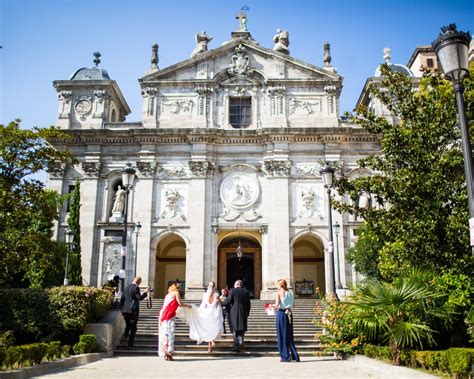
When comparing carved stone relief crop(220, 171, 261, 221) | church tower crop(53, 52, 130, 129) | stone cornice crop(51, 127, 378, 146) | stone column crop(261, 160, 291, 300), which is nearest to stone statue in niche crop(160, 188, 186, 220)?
carved stone relief crop(220, 171, 261, 221)

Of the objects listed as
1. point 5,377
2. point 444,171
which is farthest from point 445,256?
point 5,377

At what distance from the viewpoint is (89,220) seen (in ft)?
94.9

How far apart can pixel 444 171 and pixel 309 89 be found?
19.8 m

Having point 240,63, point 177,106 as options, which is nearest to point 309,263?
point 177,106

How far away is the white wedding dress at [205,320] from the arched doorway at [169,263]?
17.5 meters

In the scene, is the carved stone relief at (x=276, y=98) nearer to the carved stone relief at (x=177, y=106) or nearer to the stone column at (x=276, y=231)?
the stone column at (x=276, y=231)

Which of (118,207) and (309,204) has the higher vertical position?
(309,204)

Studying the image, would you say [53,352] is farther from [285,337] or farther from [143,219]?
[143,219]

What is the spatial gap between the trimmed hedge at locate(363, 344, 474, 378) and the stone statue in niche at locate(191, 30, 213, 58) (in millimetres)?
26062

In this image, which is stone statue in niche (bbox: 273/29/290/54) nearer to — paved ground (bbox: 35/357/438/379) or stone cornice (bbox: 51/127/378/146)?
stone cornice (bbox: 51/127/378/146)

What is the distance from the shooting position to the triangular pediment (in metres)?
31.0

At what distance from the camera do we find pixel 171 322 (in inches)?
472

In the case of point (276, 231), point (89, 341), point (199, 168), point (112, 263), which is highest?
point (199, 168)

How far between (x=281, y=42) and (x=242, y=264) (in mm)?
15957
